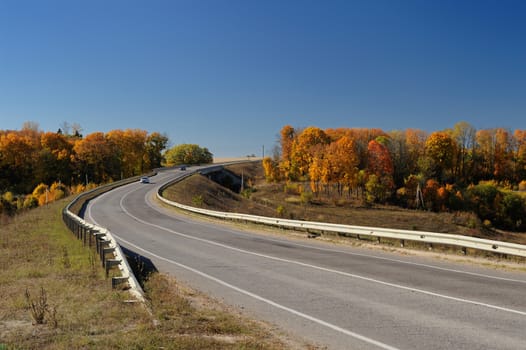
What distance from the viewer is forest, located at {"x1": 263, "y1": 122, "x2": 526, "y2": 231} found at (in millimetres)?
77375

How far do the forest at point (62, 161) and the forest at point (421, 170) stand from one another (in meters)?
34.4

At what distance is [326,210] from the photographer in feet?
244

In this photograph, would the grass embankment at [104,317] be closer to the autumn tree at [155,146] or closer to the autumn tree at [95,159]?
the autumn tree at [95,159]

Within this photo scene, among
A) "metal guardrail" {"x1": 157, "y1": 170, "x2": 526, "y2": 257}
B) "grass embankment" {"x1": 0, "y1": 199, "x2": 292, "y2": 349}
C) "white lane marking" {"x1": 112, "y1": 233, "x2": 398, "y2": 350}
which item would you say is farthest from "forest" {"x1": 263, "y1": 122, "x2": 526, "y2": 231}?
"grass embankment" {"x1": 0, "y1": 199, "x2": 292, "y2": 349}

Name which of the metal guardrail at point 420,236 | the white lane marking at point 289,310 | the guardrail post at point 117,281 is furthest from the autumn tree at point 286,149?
the guardrail post at point 117,281

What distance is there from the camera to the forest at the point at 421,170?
77.4 m

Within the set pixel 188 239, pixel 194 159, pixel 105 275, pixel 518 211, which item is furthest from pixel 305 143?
pixel 105 275

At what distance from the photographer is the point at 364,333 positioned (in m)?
8.09

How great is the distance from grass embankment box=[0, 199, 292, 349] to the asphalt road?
905 mm

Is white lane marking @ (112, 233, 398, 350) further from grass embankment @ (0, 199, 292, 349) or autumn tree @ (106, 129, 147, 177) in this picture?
autumn tree @ (106, 129, 147, 177)

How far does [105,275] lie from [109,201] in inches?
1450

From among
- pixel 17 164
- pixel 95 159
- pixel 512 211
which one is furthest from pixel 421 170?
pixel 17 164

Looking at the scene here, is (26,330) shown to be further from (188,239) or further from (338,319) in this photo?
(188,239)

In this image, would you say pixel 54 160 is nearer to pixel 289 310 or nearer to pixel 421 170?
pixel 421 170
